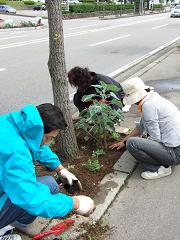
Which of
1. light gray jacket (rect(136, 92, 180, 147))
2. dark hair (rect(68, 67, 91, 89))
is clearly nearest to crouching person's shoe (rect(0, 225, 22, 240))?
light gray jacket (rect(136, 92, 180, 147))

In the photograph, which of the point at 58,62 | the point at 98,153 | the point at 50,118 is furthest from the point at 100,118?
the point at 50,118

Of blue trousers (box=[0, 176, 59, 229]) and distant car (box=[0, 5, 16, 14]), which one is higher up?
distant car (box=[0, 5, 16, 14])

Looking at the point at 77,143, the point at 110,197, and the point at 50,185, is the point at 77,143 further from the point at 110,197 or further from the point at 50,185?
the point at 50,185

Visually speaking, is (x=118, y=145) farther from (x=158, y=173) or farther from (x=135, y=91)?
(x=135, y=91)

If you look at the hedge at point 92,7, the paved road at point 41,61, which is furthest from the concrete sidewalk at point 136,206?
the hedge at point 92,7

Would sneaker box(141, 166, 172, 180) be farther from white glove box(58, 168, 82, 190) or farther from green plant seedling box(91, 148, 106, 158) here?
white glove box(58, 168, 82, 190)

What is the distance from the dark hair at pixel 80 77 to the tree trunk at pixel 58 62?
0.52m

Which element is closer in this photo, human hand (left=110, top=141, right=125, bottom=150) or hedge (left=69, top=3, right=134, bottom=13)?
human hand (left=110, top=141, right=125, bottom=150)

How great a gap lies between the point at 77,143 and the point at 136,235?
1.77 meters

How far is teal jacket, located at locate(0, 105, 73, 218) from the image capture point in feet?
7.31

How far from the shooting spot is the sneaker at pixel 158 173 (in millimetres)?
3748

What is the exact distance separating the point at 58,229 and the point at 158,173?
1332mm

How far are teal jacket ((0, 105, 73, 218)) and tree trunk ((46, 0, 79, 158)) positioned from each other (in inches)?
57.9

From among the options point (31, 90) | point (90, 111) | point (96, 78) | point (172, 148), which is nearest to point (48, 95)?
point (31, 90)
